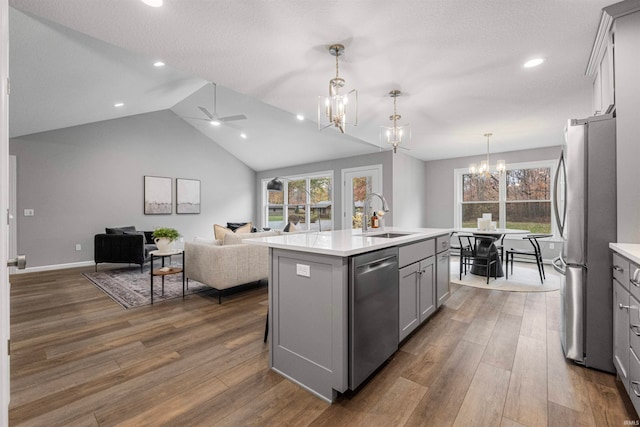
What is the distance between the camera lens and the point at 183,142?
24.5 feet

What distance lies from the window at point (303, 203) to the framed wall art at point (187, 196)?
216 centimetres

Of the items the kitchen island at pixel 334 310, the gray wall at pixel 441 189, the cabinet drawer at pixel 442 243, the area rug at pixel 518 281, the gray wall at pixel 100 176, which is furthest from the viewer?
the gray wall at pixel 441 189

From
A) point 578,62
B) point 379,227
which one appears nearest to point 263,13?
point 379,227

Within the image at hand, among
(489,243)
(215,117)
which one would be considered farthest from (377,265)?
(215,117)

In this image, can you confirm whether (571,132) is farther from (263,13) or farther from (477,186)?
(477,186)

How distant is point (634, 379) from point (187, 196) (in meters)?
8.06

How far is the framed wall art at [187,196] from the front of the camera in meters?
7.35

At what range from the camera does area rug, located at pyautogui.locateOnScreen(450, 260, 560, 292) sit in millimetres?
4039

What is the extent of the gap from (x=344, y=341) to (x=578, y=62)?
3215 millimetres

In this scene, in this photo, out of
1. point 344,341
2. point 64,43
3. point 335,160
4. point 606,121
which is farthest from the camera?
point 335,160

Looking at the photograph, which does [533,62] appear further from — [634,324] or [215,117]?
[215,117]

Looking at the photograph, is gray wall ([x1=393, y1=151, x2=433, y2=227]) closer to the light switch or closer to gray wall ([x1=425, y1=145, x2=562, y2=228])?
gray wall ([x1=425, y1=145, x2=562, y2=228])

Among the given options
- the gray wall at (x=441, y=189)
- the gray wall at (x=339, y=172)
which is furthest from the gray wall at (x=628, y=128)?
the gray wall at (x=441, y=189)

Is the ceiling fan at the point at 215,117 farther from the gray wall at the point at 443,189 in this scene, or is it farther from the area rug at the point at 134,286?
the gray wall at the point at 443,189
